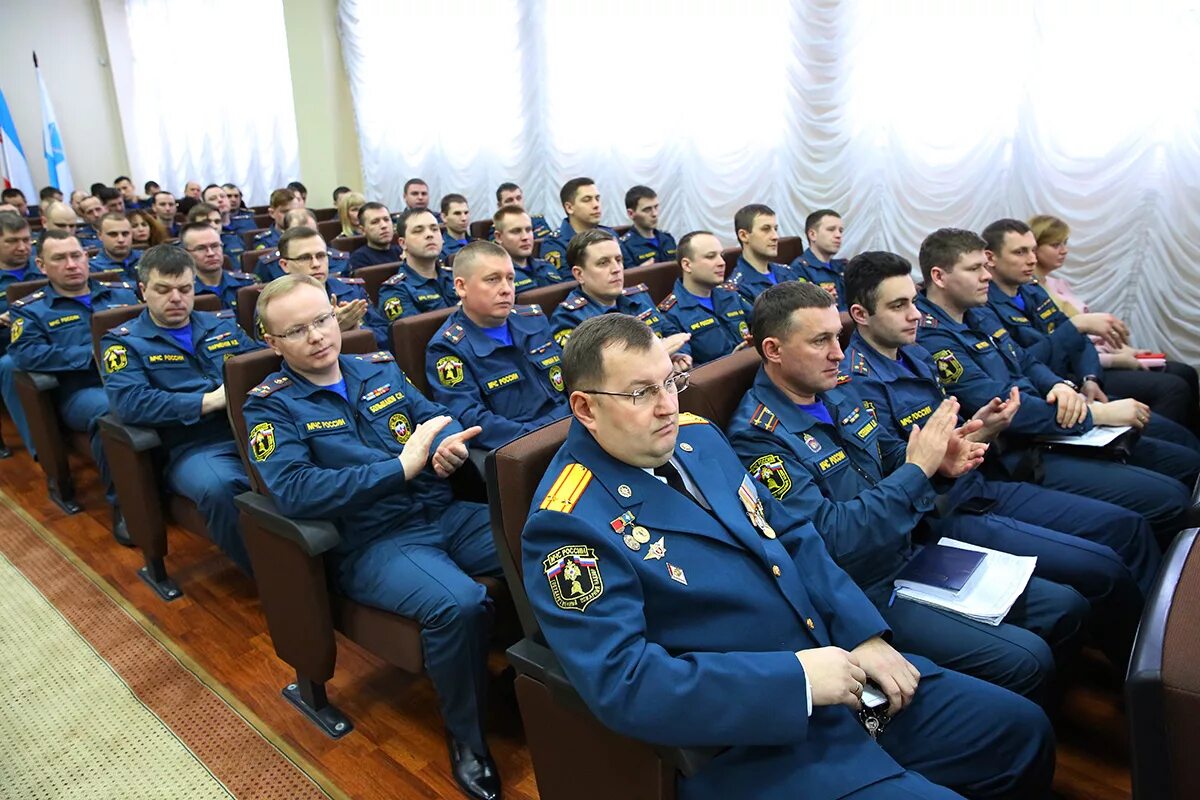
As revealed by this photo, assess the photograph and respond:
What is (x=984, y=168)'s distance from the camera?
4.33 m

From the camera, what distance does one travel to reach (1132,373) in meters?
3.14

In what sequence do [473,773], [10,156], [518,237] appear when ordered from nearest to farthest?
[473,773], [518,237], [10,156]

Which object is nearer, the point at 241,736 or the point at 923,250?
the point at 241,736

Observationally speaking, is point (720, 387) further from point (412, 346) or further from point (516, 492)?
point (412, 346)

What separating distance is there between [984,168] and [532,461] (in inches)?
154

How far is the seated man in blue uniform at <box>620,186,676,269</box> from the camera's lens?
15.7ft

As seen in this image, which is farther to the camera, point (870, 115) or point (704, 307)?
point (870, 115)

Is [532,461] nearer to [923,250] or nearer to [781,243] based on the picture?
[923,250]

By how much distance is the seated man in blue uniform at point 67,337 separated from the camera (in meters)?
2.98

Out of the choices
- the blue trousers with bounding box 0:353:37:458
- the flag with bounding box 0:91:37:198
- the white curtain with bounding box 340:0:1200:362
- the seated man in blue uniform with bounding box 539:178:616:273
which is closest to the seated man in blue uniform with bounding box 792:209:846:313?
the white curtain with bounding box 340:0:1200:362

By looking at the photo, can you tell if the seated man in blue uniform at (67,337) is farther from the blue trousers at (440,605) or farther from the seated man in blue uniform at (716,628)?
the seated man in blue uniform at (716,628)

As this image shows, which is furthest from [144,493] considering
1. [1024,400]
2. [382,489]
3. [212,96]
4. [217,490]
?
[212,96]

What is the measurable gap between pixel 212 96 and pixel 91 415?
8.57 meters

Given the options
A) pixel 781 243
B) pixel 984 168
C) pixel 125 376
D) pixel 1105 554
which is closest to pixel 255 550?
pixel 125 376
